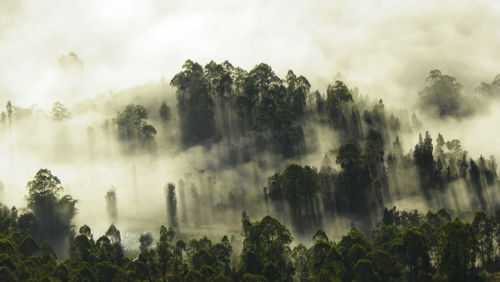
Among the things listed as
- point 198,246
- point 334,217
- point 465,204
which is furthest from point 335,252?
point 465,204

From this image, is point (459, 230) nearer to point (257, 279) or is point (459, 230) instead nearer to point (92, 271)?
point (257, 279)

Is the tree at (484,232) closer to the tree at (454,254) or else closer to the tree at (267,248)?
the tree at (454,254)

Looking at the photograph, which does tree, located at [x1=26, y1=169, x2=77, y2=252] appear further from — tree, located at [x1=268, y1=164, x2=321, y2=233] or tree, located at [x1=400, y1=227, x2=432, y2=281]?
tree, located at [x1=400, y1=227, x2=432, y2=281]

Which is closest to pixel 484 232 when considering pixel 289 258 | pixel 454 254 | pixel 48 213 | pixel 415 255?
pixel 454 254

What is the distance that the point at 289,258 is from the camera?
5999 inches

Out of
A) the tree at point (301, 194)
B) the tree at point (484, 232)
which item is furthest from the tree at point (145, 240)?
the tree at point (484, 232)

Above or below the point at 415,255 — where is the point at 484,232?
above

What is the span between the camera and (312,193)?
631 ft

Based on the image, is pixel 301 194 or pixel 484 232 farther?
pixel 301 194

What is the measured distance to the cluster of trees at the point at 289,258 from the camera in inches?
5167

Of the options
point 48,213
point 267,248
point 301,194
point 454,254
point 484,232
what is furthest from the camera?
point 48,213

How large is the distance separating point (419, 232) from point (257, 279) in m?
36.1

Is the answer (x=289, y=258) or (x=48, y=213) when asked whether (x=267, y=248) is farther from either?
(x=48, y=213)

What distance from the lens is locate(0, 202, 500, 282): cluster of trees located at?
131 metres
